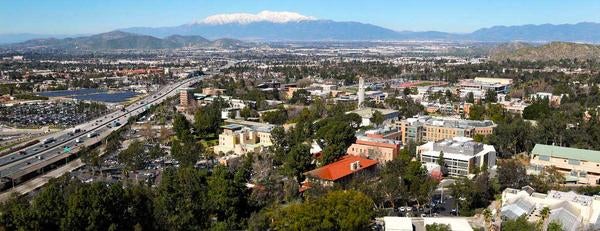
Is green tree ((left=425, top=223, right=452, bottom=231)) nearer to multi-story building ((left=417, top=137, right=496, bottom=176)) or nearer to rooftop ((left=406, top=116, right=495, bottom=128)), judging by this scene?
multi-story building ((left=417, top=137, right=496, bottom=176))

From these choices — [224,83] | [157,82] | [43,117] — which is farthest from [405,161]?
[157,82]

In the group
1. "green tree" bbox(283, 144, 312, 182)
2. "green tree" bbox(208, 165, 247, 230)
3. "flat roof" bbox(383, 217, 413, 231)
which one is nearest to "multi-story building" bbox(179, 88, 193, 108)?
"green tree" bbox(283, 144, 312, 182)

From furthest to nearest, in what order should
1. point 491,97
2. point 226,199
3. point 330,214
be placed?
point 491,97 → point 226,199 → point 330,214

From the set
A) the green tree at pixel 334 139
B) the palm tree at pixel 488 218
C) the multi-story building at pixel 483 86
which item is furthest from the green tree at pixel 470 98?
the palm tree at pixel 488 218

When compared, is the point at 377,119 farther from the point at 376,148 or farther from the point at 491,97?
the point at 491,97

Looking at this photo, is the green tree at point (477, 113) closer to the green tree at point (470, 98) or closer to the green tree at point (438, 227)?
the green tree at point (470, 98)

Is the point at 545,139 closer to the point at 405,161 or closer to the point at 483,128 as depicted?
the point at 483,128

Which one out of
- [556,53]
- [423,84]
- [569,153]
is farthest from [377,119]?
[556,53]
